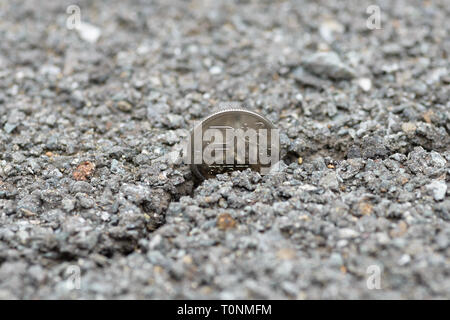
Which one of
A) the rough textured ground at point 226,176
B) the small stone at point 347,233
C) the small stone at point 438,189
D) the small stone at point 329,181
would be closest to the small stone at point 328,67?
the rough textured ground at point 226,176

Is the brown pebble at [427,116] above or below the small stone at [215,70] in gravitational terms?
below

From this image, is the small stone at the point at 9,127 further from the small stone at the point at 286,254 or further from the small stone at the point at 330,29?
the small stone at the point at 330,29

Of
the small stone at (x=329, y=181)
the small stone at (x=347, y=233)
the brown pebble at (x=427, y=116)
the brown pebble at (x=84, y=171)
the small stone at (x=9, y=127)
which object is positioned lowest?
the small stone at (x=347, y=233)

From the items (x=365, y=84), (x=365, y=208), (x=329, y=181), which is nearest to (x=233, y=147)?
(x=329, y=181)

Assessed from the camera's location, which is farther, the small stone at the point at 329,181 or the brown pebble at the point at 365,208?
the small stone at the point at 329,181

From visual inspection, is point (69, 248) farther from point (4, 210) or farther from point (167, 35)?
point (167, 35)
